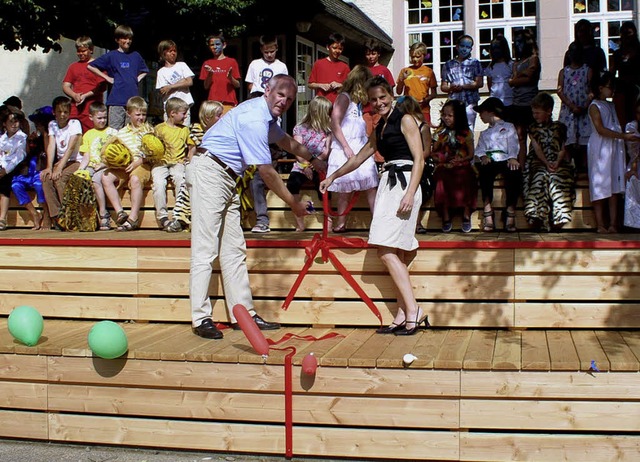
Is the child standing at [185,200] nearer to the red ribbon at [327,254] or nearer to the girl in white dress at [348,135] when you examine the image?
the girl in white dress at [348,135]

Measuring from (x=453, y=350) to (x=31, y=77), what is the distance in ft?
44.1

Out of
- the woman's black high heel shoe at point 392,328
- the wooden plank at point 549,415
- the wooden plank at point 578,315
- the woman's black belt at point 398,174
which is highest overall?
the woman's black belt at point 398,174

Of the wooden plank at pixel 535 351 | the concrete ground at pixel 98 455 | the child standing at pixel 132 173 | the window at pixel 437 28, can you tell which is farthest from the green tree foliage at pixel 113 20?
the wooden plank at pixel 535 351

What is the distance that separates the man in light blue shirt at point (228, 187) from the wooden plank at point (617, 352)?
7.76 ft

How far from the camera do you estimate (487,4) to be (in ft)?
55.4

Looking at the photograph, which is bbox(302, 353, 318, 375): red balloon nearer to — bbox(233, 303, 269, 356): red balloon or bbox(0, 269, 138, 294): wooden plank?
bbox(233, 303, 269, 356): red balloon

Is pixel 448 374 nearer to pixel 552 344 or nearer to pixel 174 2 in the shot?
pixel 552 344

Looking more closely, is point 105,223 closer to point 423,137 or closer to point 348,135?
point 348,135

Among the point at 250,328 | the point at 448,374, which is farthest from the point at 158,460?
the point at 448,374

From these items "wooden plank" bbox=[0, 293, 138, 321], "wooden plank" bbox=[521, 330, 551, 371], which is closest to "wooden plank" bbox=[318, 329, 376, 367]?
"wooden plank" bbox=[521, 330, 551, 371]

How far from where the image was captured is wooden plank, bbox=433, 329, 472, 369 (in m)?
5.54

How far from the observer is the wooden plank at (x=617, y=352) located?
5.38m

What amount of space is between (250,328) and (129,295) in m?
1.92

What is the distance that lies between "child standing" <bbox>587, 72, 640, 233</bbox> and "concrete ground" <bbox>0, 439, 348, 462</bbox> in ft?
12.4
